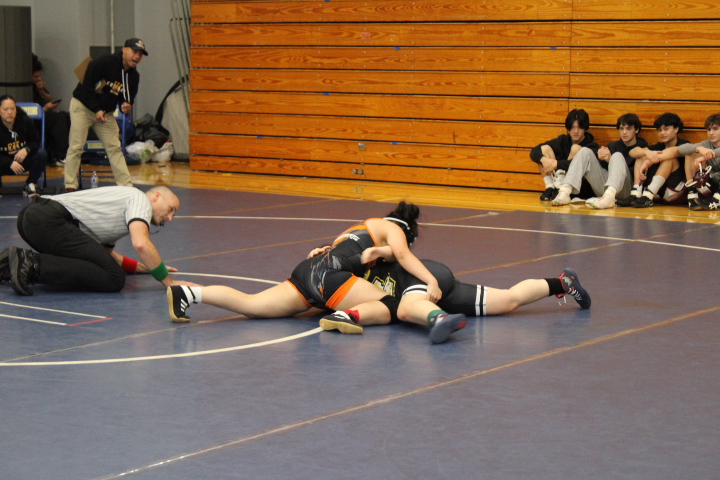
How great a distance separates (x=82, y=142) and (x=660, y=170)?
6238mm

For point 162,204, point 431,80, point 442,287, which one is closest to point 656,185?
point 431,80

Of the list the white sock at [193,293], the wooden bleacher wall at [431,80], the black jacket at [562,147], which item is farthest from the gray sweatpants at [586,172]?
the white sock at [193,293]

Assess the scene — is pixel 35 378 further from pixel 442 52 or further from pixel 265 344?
pixel 442 52

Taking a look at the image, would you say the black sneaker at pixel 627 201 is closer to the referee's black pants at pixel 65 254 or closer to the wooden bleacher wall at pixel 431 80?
the wooden bleacher wall at pixel 431 80

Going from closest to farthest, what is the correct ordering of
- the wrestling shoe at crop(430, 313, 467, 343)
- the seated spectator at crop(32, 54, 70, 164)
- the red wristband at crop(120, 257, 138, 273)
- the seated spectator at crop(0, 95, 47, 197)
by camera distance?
1. the wrestling shoe at crop(430, 313, 467, 343)
2. the red wristband at crop(120, 257, 138, 273)
3. the seated spectator at crop(0, 95, 47, 197)
4. the seated spectator at crop(32, 54, 70, 164)

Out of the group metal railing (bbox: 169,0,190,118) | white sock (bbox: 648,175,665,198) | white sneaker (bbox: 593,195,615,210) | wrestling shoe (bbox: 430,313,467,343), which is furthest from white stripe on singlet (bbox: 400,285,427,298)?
metal railing (bbox: 169,0,190,118)

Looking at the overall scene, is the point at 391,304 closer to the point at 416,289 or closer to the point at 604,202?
the point at 416,289

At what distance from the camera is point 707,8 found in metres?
10.2

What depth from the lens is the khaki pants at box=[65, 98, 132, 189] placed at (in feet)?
34.0

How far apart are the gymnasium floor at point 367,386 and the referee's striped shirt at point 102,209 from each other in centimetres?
40

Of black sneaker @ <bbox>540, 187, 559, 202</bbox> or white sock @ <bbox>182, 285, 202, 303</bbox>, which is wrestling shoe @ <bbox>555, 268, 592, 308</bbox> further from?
black sneaker @ <bbox>540, 187, 559, 202</bbox>

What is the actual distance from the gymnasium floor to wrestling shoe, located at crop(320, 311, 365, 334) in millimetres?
56

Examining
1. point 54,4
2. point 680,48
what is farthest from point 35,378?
point 54,4

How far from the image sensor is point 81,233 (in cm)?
563
